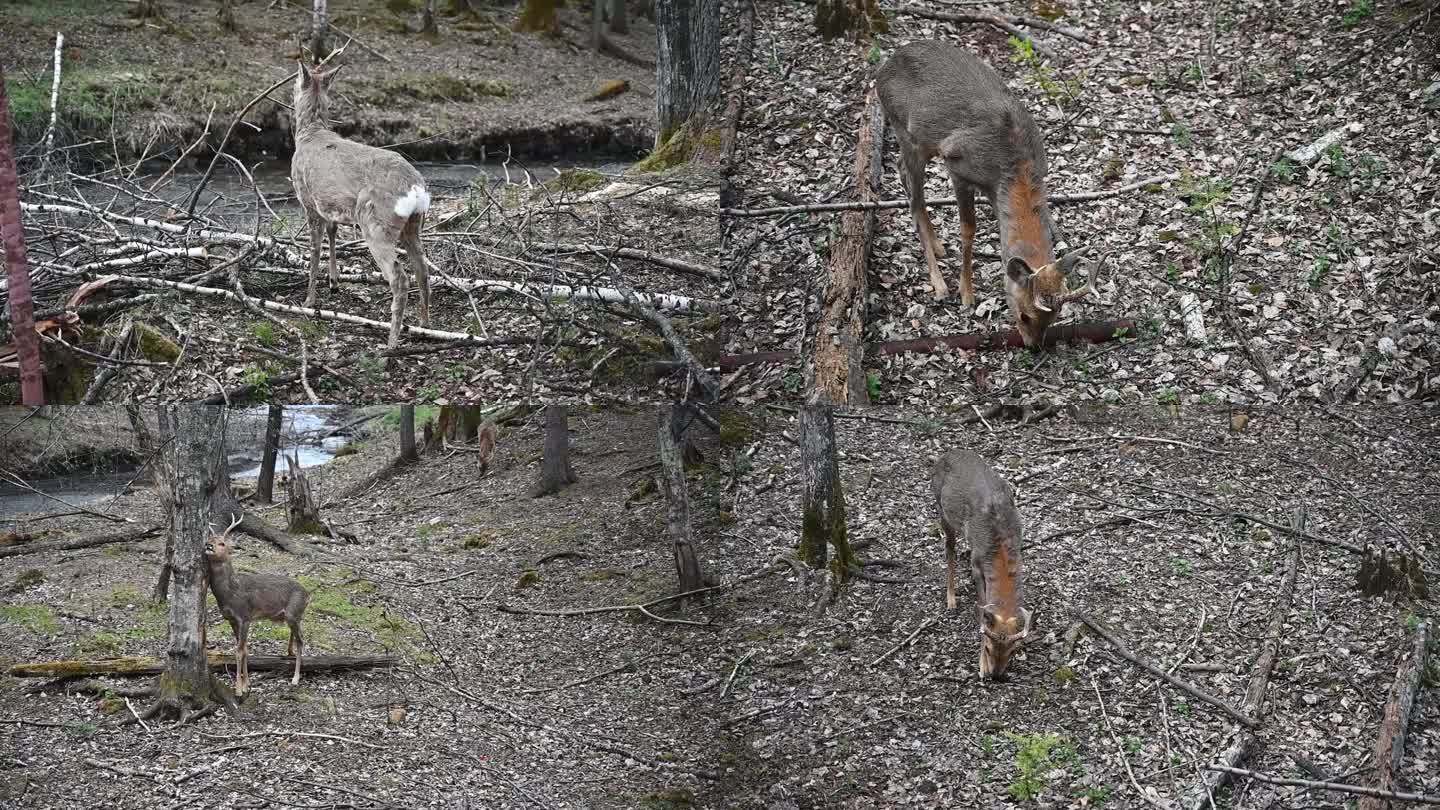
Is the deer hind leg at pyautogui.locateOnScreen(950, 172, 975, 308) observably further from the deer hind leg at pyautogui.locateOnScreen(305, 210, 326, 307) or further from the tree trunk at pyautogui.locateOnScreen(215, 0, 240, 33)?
the tree trunk at pyautogui.locateOnScreen(215, 0, 240, 33)

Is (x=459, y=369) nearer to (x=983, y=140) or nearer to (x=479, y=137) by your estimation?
(x=983, y=140)

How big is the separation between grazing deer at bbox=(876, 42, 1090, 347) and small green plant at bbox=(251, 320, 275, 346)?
3.25 metres

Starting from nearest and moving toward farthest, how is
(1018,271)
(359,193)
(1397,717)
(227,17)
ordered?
(1397,717) < (1018,271) < (359,193) < (227,17)

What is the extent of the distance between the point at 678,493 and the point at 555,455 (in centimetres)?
65

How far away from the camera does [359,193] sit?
548 cm

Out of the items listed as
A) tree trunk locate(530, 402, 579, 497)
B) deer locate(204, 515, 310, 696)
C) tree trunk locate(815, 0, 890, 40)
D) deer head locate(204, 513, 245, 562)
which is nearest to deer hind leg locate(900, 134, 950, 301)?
tree trunk locate(530, 402, 579, 497)

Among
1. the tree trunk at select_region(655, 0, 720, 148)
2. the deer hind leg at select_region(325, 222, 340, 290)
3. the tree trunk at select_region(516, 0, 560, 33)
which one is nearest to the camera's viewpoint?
the deer hind leg at select_region(325, 222, 340, 290)

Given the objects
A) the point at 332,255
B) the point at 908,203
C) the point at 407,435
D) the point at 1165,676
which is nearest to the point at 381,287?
the point at 332,255

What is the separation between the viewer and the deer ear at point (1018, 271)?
480 centimetres

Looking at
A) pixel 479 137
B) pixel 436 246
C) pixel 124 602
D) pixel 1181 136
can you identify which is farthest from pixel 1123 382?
pixel 479 137

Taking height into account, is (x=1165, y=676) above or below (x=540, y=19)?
below

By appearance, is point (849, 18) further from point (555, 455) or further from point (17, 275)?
point (17, 275)

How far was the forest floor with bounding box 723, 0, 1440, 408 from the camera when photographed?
574cm

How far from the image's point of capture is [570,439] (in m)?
5.60
